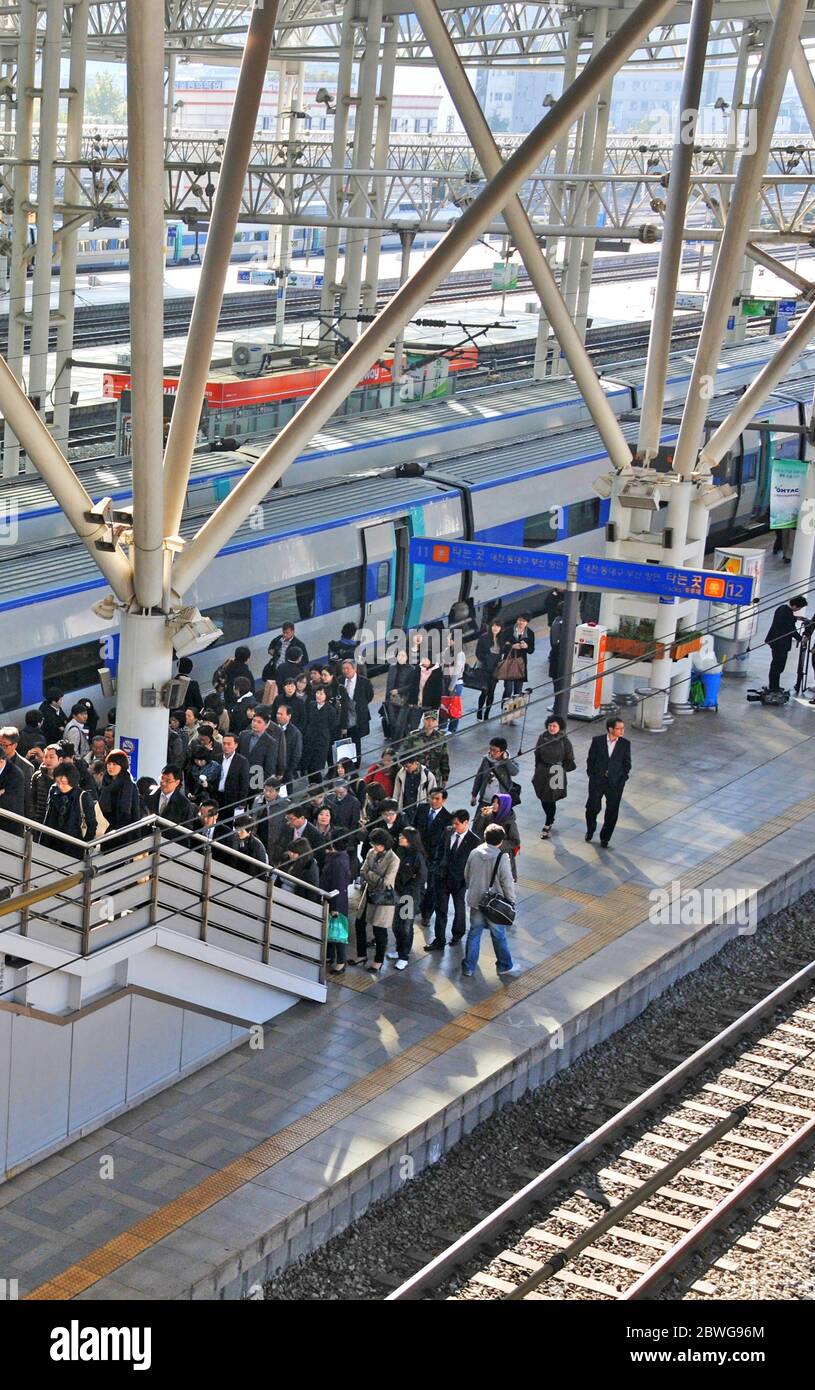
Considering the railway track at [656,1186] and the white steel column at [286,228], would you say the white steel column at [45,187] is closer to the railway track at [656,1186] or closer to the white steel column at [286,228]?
the white steel column at [286,228]

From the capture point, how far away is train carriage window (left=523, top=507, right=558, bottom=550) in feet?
86.0

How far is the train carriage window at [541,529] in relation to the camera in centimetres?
2620

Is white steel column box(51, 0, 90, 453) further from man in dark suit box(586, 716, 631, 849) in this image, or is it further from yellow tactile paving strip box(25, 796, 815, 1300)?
yellow tactile paving strip box(25, 796, 815, 1300)

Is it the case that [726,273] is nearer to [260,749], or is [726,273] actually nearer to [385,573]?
[385,573]

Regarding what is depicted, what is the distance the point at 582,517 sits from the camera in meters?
27.8

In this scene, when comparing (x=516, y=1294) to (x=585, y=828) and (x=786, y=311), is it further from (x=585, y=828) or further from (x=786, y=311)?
(x=786, y=311)

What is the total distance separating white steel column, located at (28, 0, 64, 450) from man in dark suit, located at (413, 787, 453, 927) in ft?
36.6

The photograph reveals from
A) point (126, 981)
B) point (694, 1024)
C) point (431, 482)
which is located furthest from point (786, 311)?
point (126, 981)

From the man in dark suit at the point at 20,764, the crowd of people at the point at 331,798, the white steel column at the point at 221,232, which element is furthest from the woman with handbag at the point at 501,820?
the white steel column at the point at 221,232

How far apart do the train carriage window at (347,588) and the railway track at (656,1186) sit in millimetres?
8679

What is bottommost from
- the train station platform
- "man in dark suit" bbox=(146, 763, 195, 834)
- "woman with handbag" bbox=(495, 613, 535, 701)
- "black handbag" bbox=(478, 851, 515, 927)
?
the train station platform

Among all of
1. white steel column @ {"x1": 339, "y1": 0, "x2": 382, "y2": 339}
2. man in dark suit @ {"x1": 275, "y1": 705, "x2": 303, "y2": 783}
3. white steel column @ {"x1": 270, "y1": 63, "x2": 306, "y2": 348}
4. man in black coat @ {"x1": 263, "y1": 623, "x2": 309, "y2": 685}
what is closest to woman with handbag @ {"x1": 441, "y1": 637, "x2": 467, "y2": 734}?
man in black coat @ {"x1": 263, "y1": 623, "x2": 309, "y2": 685}

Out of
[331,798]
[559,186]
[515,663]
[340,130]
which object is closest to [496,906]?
[331,798]
